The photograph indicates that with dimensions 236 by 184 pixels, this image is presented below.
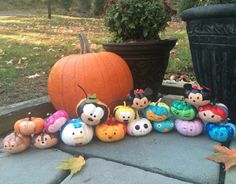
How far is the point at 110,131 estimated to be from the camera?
7.34ft

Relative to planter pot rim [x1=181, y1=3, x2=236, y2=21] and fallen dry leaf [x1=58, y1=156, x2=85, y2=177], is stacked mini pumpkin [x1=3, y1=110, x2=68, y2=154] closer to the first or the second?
fallen dry leaf [x1=58, y1=156, x2=85, y2=177]

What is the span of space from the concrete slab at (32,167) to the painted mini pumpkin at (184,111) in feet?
2.44

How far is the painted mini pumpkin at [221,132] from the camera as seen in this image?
2182mm

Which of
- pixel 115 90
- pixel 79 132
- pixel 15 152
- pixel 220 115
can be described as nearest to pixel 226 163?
pixel 220 115

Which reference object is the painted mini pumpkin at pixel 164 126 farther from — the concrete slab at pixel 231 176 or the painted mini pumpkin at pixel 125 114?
the concrete slab at pixel 231 176

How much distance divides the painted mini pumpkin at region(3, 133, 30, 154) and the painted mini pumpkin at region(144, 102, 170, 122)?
2.66ft

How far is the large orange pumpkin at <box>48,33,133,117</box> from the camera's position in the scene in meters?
2.59

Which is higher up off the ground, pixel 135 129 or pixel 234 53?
Answer: pixel 234 53

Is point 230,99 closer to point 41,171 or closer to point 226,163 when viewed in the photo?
point 226,163

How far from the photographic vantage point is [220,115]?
7.23ft

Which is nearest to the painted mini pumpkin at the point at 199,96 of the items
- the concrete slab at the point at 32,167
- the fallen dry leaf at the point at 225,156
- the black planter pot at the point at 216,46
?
the black planter pot at the point at 216,46

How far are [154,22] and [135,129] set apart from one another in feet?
3.48

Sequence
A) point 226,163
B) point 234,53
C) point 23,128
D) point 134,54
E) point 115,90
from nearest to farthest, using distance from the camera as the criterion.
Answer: point 226,163 < point 23,128 < point 234,53 < point 115,90 < point 134,54

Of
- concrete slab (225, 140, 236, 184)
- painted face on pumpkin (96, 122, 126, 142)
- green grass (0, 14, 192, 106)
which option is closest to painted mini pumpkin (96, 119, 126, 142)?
painted face on pumpkin (96, 122, 126, 142)
